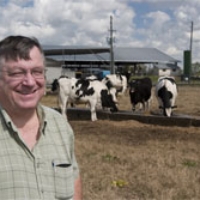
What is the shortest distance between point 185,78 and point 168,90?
49.9 meters

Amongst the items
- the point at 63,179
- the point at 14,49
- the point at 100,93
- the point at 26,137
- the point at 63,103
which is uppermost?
the point at 14,49

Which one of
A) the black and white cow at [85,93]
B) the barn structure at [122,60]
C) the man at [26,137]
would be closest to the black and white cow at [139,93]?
the black and white cow at [85,93]

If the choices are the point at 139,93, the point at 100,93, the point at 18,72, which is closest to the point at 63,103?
the point at 100,93

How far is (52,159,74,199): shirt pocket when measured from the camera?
8.97 ft

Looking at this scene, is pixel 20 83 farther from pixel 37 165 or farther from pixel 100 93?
pixel 100 93

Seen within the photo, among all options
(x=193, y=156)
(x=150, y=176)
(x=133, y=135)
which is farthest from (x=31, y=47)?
(x=133, y=135)

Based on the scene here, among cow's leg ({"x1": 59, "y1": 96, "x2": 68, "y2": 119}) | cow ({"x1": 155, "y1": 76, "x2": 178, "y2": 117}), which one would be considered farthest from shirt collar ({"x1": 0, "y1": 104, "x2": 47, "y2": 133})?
cow's leg ({"x1": 59, "y1": 96, "x2": 68, "y2": 119})

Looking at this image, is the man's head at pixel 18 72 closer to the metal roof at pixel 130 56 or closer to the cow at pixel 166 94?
the cow at pixel 166 94

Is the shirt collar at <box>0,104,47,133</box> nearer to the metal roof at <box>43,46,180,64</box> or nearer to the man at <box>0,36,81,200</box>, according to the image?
the man at <box>0,36,81,200</box>

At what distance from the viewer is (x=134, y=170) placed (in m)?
7.93

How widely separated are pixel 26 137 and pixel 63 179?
329mm

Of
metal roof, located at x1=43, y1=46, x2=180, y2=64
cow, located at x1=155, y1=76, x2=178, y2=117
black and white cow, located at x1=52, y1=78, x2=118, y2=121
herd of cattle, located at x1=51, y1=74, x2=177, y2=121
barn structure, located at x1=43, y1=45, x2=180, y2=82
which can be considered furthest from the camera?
metal roof, located at x1=43, y1=46, x2=180, y2=64

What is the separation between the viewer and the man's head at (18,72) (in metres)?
2.62

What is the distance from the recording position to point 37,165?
8.71 feet
